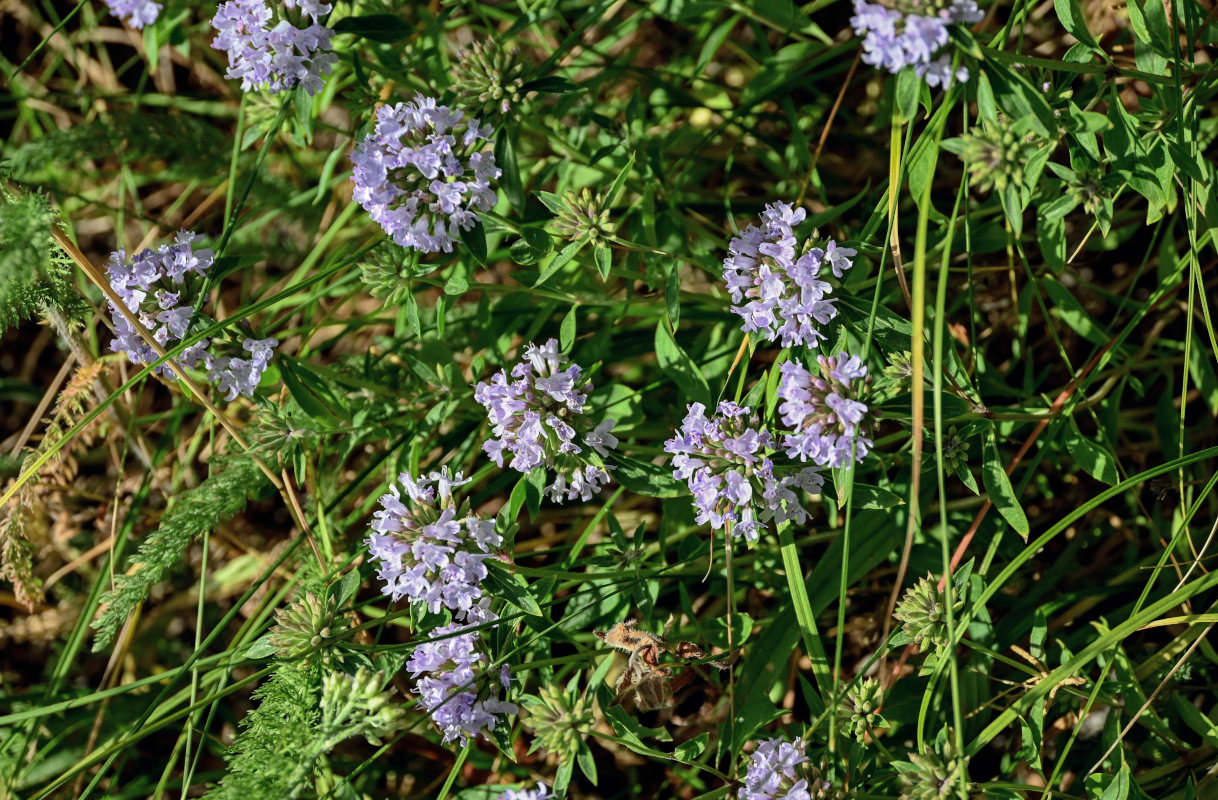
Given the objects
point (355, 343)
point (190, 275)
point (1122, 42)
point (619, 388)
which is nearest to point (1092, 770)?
point (619, 388)

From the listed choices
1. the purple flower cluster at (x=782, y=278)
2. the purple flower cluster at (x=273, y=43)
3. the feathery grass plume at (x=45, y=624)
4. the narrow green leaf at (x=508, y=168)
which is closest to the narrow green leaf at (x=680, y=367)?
the purple flower cluster at (x=782, y=278)

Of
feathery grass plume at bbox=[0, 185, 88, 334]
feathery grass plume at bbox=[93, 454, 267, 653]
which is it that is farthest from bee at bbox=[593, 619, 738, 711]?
feathery grass plume at bbox=[0, 185, 88, 334]

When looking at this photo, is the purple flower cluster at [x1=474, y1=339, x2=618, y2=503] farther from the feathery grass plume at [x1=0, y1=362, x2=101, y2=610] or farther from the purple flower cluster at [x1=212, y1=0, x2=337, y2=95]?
the feathery grass plume at [x1=0, y1=362, x2=101, y2=610]

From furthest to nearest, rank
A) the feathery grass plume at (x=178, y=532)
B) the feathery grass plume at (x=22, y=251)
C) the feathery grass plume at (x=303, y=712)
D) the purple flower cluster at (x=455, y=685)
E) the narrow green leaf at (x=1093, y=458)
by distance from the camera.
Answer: the feathery grass plume at (x=178, y=532) → the narrow green leaf at (x=1093, y=458) → the purple flower cluster at (x=455, y=685) → the feathery grass plume at (x=303, y=712) → the feathery grass plume at (x=22, y=251)

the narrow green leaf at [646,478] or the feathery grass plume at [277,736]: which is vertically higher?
the narrow green leaf at [646,478]

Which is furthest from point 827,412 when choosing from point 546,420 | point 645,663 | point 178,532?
point 178,532

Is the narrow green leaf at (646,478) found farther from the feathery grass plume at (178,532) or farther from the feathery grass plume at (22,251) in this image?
the feathery grass plume at (22,251)

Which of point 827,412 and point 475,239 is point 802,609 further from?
point 475,239
